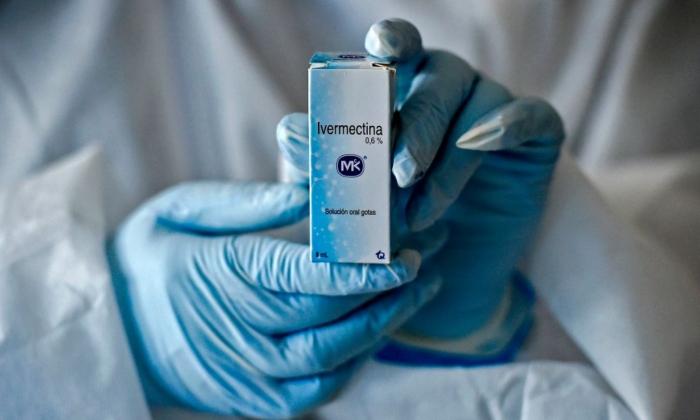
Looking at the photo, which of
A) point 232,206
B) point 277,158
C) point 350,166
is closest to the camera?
point 350,166

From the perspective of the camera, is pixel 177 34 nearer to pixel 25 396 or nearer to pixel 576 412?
pixel 25 396

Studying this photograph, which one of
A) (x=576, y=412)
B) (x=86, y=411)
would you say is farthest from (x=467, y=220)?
(x=86, y=411)

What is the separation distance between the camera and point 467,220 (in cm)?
73

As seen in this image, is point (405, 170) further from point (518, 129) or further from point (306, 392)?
point (306, 392)

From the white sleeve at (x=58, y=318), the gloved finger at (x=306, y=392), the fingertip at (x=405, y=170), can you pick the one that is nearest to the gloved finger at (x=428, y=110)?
the fingertip at (x=405, y=170)

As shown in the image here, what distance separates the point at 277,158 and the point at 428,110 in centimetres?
44

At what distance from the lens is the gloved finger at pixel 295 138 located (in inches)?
23.7

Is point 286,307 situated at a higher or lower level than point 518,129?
lower

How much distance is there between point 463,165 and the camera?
637 mm

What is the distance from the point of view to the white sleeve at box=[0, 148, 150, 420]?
0.64m

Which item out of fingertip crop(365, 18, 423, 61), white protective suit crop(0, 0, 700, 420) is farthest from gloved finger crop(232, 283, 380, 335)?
fingertip crop(365, 18, 423, 61)

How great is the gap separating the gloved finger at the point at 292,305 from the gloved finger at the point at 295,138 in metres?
0.15

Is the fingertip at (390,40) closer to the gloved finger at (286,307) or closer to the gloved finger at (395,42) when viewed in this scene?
the gloved finger at (395,42)

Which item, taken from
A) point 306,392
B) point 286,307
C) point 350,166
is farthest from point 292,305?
point 350,166
